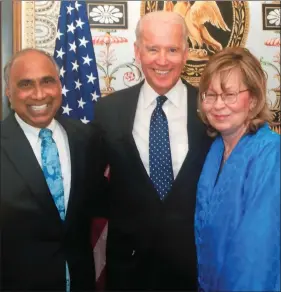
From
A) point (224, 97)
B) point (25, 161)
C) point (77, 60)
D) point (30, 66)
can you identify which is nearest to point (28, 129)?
point (25, 161)

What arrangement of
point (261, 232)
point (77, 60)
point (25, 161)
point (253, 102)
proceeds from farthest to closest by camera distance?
1. point (77, 60)
2. point (25, 161)
3. point (253, 102)
4. point (261, 232)

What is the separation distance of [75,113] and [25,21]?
1.28ft

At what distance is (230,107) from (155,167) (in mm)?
357

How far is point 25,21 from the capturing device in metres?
1.55

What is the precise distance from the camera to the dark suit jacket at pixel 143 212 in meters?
1.54

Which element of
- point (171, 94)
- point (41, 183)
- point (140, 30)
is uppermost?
point (140, 30)

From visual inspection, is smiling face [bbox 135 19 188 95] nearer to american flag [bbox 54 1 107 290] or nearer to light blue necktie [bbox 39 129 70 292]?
american flag [bbox 54 1 107 290]

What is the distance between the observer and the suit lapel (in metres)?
1.49

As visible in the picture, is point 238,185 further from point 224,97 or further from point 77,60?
point 77,60

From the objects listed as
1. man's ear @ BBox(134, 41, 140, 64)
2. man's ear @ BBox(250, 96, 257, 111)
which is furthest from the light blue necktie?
man's ear @ BBox(250, 96, 257, 111)

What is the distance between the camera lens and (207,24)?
5.33 feet

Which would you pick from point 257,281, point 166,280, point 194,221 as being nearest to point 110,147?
point 194,221

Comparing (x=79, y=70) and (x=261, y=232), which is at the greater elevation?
(x=79, y=70)

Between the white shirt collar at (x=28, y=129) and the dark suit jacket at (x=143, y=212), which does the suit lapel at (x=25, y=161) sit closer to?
the white shirt collar at (x=28, y=129)
